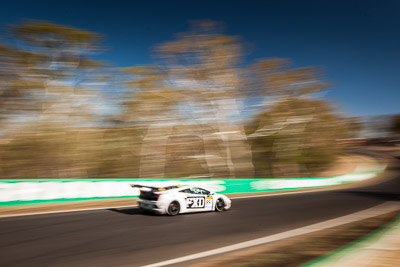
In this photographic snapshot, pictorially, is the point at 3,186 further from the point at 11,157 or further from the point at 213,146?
the point at 213,146

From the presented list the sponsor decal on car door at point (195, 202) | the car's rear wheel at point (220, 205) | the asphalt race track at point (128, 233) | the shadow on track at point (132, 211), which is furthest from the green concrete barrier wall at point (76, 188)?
the sponsor decal on car door at point (195, 202)

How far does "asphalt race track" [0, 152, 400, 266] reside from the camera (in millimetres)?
5805

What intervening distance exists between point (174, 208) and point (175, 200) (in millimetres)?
265

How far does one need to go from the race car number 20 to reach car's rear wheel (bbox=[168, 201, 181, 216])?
15.7 inches

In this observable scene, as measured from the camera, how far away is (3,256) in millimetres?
5699

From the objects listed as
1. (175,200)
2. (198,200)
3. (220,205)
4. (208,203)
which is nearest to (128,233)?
(175,200)

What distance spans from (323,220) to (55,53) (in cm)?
2075

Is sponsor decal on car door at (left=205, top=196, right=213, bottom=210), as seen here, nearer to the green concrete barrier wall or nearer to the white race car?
the white race car

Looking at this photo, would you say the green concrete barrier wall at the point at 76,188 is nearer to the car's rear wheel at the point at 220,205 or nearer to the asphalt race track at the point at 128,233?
the asphalt race track at the point at 128,233

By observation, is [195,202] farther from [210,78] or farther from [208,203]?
[210,78]

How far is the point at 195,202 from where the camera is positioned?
1112 cm

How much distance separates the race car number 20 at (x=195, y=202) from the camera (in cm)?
1097

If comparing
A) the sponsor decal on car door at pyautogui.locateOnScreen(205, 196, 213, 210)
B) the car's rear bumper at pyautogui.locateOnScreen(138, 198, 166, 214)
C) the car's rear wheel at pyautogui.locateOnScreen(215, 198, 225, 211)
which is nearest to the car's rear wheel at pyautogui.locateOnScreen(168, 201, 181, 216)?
the car's rear bumper at pyautogui.locateOnScreen(138, 198, 166, 214)

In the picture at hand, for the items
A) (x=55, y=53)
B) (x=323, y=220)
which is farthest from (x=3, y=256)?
(x=55, y=53)
